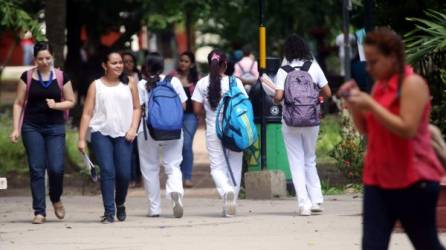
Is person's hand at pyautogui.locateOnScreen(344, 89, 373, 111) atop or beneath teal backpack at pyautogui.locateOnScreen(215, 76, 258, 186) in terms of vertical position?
atop

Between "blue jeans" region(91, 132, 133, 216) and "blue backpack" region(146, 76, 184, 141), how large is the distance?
13.8 inches

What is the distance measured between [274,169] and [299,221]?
116 inches

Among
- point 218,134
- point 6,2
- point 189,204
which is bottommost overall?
point 189,204

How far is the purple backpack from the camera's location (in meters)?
12.1

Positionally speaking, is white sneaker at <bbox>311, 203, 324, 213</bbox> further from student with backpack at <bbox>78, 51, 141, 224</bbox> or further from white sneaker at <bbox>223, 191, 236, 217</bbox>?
student with backpack at <bbox>78, 51, 141, 224</bbox>

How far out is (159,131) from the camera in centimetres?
1240

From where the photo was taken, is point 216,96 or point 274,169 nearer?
point 216,96

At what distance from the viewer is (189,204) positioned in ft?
46.4

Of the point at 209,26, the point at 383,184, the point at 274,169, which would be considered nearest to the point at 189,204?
the point at 274,169

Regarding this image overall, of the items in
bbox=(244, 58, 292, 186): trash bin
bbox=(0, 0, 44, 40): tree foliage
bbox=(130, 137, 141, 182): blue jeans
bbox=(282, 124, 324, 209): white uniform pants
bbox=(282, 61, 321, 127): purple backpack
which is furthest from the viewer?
bbox=(130, 137, 141, 182): blue jeans

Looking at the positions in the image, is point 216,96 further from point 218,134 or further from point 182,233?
point 182,233

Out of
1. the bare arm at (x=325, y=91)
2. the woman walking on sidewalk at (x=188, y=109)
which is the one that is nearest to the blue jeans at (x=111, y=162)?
the bare arm at (x=325, y=91)

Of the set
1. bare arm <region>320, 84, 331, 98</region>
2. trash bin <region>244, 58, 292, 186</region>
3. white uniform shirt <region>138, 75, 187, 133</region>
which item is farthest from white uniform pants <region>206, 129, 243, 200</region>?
trash bin <region>244, 58, 292, 186</region>

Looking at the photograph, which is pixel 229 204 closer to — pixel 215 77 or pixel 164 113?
pixel 164 113
